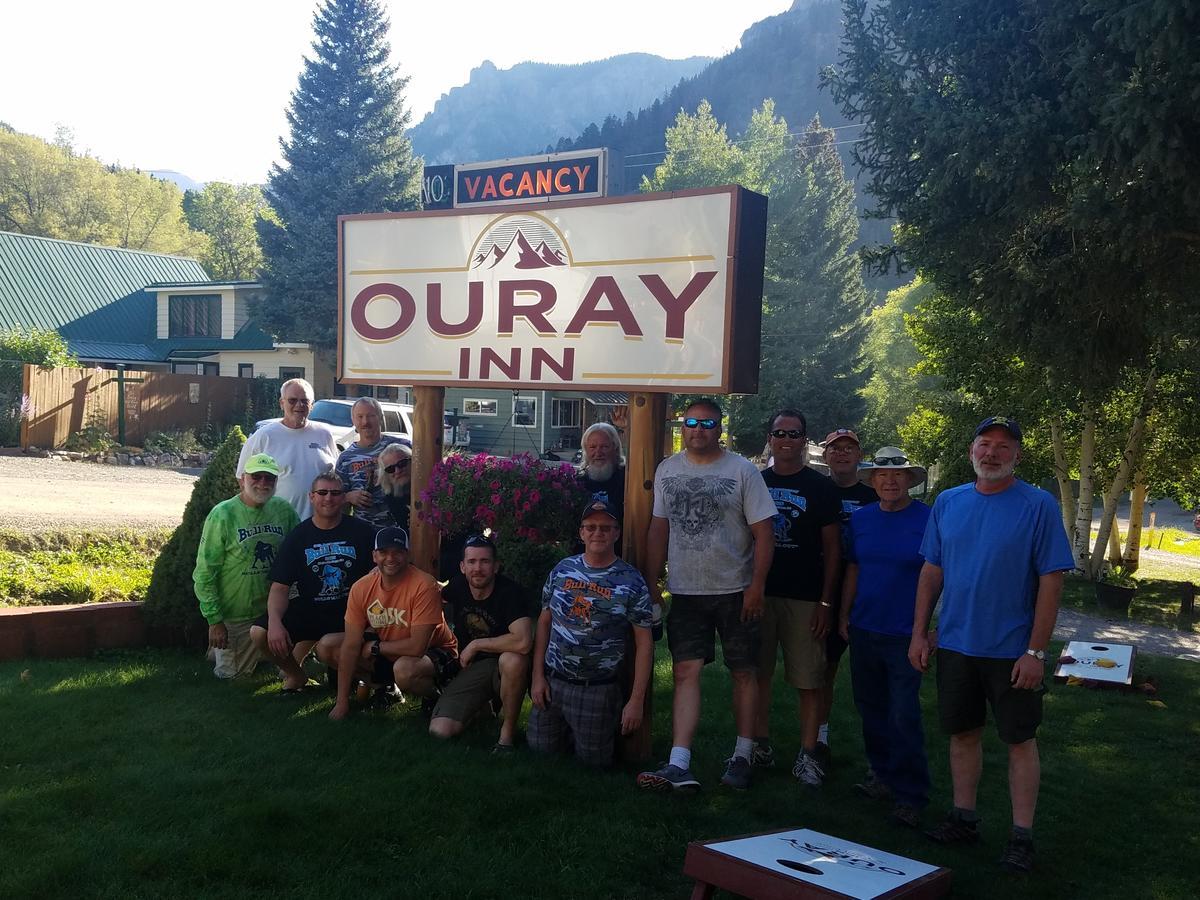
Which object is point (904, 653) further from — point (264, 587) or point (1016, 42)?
point (1016, 42)

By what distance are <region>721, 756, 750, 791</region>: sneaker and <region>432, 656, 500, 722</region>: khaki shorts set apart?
1.29m

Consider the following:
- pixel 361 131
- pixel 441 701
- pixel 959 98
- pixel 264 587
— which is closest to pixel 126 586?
pixel 264 587

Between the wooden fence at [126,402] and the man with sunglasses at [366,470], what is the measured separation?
15635 mm

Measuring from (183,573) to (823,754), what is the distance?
13.4ft

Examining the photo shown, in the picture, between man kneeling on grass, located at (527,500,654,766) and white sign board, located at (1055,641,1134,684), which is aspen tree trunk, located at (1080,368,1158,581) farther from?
man kneeling on grass, located at (527,500,654,766)

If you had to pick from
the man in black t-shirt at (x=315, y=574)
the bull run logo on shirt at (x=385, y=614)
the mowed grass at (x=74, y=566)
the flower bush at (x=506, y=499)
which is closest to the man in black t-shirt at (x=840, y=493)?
the flower bush at (x=506, y=499)

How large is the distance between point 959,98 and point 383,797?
7669mm

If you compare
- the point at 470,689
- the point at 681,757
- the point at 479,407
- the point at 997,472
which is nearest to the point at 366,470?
the point at 470,689

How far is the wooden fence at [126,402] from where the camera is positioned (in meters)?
19.2

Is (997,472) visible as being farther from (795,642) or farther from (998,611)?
(795,642)

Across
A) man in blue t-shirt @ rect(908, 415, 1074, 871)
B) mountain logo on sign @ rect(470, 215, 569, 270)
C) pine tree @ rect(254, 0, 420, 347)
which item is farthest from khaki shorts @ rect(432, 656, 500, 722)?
pine tree @ rect(254, 0, 420, 347)

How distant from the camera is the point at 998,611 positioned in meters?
3.90

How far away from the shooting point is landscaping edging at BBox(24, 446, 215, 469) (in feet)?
62.0

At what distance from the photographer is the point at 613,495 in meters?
5.46
